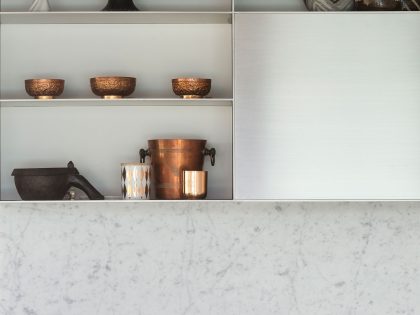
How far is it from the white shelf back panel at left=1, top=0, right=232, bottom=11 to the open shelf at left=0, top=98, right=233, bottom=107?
1.20 ft

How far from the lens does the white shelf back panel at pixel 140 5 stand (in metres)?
2.52

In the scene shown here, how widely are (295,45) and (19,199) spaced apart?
114cm

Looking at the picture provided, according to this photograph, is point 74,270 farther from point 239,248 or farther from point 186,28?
point 186,28

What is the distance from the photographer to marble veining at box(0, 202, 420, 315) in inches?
98.9

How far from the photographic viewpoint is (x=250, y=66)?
227cm

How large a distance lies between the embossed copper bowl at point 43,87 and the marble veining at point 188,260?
0.42 metres

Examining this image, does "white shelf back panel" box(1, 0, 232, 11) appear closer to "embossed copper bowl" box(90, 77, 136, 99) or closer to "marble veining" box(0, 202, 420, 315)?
"embossed copper bowl" box(90, 77, 136, 99)

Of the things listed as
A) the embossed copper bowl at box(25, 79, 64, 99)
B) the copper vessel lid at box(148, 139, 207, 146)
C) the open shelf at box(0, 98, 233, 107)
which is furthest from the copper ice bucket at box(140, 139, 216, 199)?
the embossed copper bowl at box(25, 79, 64, 99)

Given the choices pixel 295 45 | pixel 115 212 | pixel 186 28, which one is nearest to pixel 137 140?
pixel 115 212

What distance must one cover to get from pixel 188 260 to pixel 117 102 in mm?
641

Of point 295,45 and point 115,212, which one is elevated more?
point 295,45

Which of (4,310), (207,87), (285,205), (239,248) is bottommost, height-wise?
(4,310)

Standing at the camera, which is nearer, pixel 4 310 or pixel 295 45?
pixel 295 45

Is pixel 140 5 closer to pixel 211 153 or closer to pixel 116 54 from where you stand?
pixel 116 54
